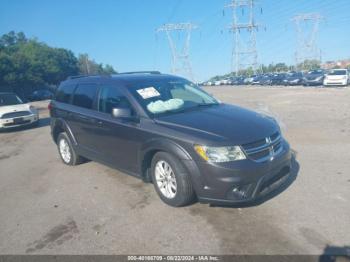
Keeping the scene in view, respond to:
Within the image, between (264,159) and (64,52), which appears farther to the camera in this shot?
(64,52)

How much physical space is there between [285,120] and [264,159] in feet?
24.1

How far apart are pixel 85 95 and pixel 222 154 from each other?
10.4ft

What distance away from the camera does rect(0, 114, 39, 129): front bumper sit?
12.5 m

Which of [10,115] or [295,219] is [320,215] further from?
[10,115]

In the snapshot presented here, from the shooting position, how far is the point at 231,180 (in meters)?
3.65

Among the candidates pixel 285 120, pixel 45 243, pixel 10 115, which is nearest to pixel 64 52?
pixel 10 115

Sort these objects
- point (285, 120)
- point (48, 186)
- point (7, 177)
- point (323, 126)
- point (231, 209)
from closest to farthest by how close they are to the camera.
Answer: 1. point (231, 209)
2. point (48, 186)
3. point (7, 177)
4. point (323, 126)
5. point (285, 120)

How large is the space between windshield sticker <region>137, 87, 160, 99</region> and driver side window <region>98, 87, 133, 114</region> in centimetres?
25

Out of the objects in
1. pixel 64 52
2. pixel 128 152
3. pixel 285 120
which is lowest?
pixel 285 120

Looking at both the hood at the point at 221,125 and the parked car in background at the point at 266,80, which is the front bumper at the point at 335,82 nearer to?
the parked car in background at the point at 266,80

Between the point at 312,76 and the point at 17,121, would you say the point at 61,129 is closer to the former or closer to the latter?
the point at 17,121

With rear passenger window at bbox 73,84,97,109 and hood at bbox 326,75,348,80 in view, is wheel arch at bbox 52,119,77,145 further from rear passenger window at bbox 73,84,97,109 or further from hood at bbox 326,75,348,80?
hood at bbox 326,75,348,80

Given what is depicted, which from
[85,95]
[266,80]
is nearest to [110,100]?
[85,95]

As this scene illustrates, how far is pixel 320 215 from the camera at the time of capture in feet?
12.6
